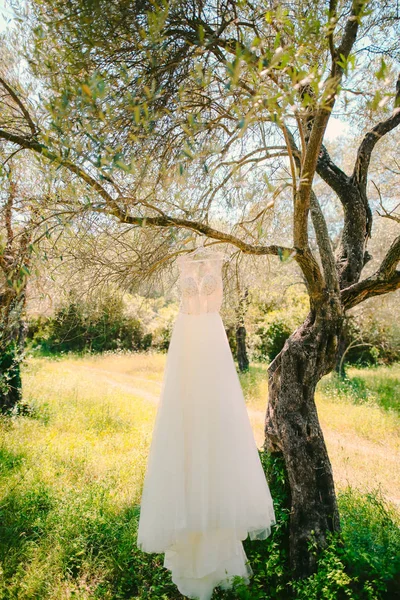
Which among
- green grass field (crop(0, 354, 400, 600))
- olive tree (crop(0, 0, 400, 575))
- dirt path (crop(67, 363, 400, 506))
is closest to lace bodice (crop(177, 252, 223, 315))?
olive tree (crop(0, 0, 400, 575))

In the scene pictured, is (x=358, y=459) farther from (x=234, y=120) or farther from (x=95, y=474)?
(x=234, y=120)

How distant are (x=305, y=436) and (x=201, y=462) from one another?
1.32 meters

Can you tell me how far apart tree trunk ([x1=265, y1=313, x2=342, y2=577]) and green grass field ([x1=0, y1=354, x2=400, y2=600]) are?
135 cm

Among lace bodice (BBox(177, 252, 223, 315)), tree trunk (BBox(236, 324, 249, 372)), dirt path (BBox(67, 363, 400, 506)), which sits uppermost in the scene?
lace bodice (BBox(177, 252, 223, 315))

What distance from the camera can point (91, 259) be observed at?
4.26 metres

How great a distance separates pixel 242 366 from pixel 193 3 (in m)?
13.8

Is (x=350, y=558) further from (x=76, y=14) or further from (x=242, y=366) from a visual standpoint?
(x=242, y=366)

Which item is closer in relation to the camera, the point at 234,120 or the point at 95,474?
the point at 234,120

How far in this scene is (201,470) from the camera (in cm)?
316

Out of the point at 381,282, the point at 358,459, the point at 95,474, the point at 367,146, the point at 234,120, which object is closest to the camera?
the point at 234,120

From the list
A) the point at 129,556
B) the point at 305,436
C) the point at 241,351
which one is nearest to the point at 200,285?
the point at 305,436

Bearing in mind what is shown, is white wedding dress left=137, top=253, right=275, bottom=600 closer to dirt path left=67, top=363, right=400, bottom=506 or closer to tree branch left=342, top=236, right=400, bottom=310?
tree branch left=342, top=236, right=400, bottom=310

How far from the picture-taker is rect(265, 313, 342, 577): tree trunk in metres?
3.77

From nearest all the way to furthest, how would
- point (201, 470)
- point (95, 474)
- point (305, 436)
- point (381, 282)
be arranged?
point (201, 470)
point (305, 436)
point (381, 282)
point (95, 474)
